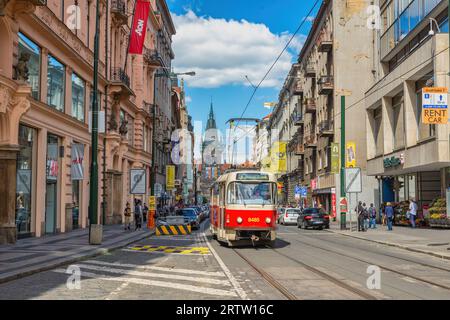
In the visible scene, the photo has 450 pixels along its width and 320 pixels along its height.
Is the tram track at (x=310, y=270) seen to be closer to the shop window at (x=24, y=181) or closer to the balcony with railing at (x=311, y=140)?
the shop window at (x=24, y=181)

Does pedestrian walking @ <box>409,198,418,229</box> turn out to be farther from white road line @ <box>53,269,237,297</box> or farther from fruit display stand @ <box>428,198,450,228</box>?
white road line @ <box>53,269,237,297</box>

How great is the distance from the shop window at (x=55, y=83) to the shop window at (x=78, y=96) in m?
2.03

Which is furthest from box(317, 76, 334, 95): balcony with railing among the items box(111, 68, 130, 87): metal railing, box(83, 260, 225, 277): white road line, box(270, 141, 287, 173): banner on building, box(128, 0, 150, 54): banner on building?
box(83, 260, 225, 277): white road line

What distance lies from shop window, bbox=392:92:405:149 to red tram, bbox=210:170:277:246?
19392 millimetres

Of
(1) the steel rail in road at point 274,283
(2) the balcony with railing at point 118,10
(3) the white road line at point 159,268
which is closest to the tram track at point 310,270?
(1) the steel rail in road at point 274,283

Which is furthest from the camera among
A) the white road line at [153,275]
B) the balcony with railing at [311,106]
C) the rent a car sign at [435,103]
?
the balcony with railing at [311,106]

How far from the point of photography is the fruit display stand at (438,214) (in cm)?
3141

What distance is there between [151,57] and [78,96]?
23420 millimetres

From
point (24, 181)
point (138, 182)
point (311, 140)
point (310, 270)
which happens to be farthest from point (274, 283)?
point (311, 140)

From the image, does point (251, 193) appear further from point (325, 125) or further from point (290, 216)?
point (325, 125)

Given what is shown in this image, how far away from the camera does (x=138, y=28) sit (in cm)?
3838

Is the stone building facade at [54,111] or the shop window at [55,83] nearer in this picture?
the stone building facade at [54,111]
